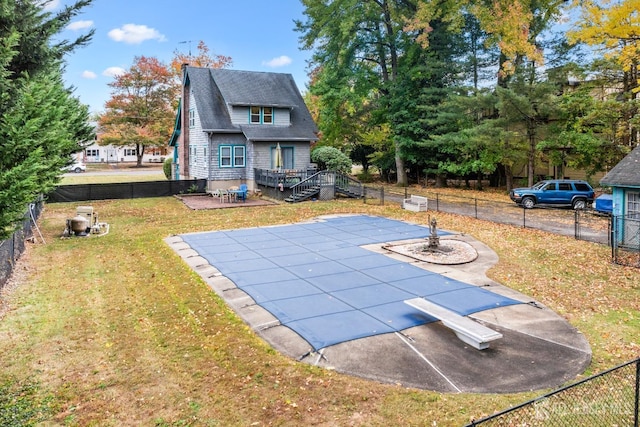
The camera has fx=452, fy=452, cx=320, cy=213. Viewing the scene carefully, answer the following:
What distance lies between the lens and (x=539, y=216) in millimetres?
23109

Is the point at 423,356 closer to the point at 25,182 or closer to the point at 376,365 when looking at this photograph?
the point at 376,365

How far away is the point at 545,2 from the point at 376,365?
30.3 m

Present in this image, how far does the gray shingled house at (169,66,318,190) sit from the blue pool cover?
43.1 ft

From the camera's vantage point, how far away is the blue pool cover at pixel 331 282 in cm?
919

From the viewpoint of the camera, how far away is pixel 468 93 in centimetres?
3319

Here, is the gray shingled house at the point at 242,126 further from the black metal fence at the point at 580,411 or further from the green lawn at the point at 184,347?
the black metal fence at the point at 580,411

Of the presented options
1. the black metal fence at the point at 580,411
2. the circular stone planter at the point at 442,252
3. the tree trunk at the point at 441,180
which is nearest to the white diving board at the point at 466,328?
the black metal fence at the point at 580,411

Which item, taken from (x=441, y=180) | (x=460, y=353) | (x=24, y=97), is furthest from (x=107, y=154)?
(x=460, y=353)

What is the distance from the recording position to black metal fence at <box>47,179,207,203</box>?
28308mm

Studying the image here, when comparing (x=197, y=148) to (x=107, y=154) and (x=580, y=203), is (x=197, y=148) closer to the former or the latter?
(x=580, y=203)

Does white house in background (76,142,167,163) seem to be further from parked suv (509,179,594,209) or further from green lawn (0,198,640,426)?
green lawn (0,198,640,426)

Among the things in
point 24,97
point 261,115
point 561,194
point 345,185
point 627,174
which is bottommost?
point 561,194

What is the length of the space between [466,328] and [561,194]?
2060cm

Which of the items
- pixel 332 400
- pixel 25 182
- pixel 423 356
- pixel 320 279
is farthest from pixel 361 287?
pixel 25 182
